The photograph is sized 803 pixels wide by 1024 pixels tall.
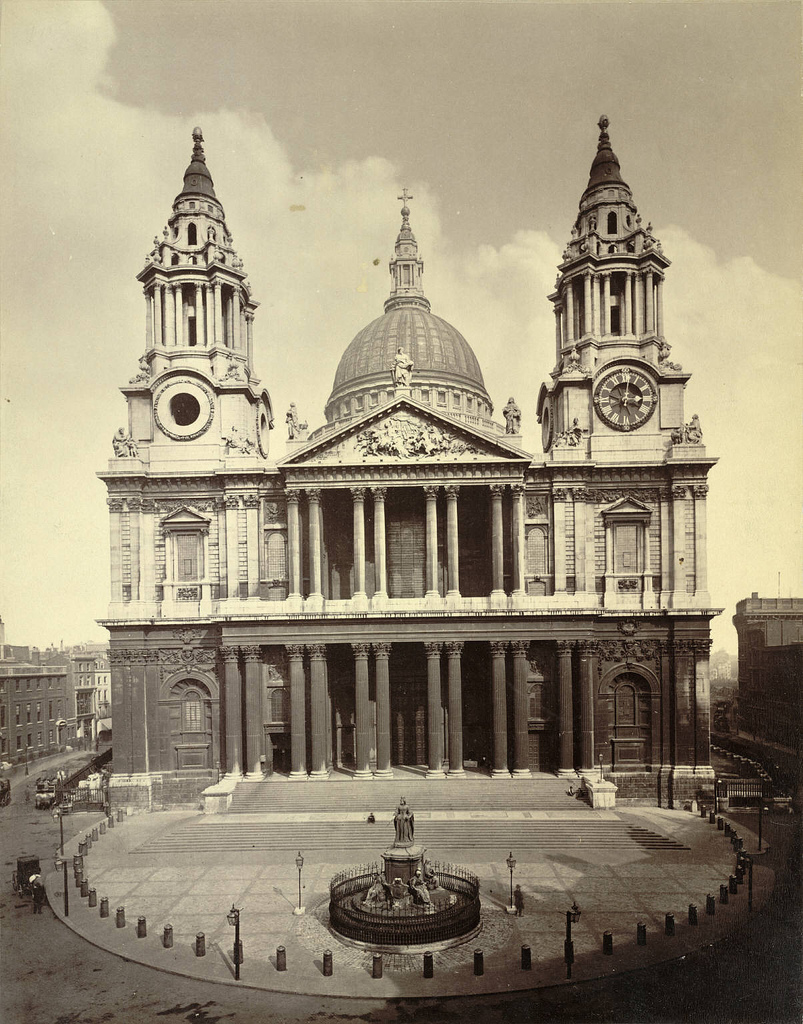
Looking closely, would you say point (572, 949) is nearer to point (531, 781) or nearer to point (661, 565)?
point (531, 781)

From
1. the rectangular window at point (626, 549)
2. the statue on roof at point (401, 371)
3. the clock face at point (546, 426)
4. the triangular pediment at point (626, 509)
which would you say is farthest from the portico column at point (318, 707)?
the clock face at point (546, 426)

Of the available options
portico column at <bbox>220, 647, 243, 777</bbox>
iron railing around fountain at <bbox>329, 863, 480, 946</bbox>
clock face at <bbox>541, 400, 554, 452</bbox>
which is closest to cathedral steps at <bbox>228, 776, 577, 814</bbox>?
portico column at <bbox>220, 647, 243, 777</bbox>

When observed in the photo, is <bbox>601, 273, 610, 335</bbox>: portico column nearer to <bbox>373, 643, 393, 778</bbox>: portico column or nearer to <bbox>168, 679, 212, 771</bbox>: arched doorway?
<bbox>373, 643, 393, 778</bbox>: portico column

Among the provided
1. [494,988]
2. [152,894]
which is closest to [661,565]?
[494,988]

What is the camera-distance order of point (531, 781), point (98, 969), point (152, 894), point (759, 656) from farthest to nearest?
point (759, 656) → point (531, 781) → point (152, 894) → point (98, 969)

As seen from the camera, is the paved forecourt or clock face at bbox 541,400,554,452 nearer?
the paved forecourt
